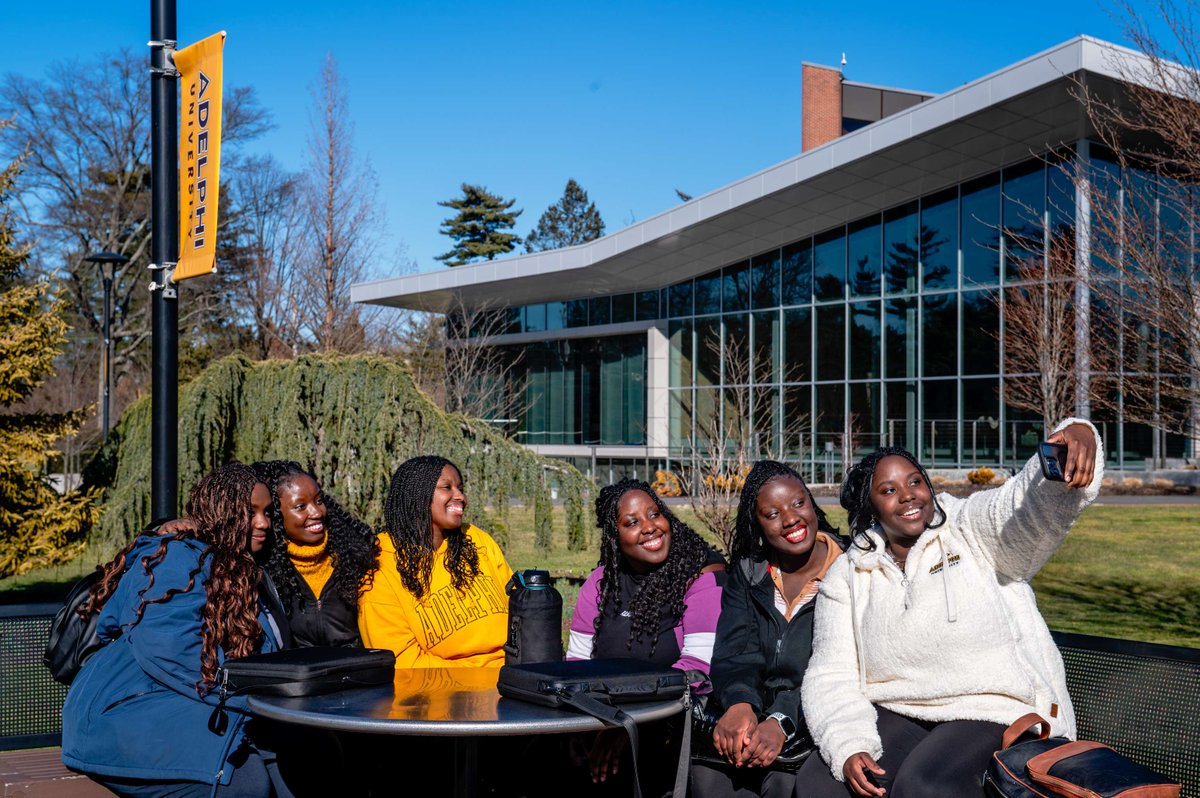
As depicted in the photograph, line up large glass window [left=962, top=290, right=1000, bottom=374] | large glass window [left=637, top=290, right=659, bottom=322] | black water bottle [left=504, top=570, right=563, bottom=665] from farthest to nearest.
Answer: large glass window [left=637, top=290, right=659, bottom=322] → large glass window [left=962, top=290, right=1000, bottom=374] → black water bottle [left=504, top=570, right=563, bottom=665]

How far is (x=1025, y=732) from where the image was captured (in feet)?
11.3

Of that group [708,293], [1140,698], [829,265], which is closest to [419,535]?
[1140,698]

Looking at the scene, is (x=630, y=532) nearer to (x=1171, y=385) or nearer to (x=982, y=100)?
(x=1171, y=385)

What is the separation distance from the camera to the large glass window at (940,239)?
78.0 feet

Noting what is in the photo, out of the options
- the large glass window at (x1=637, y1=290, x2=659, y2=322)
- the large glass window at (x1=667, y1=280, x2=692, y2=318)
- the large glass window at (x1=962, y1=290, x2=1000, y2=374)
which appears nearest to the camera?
the large glass window at (x1=962, y1=290, x2=1000, y2=374)

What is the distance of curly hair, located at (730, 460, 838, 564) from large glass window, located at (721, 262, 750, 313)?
81.6 feet

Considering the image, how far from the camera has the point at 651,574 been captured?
14.9 feet

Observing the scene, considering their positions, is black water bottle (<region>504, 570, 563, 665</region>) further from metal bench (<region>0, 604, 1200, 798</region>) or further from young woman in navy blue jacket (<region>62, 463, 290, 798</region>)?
metal bench (<region>0, 604, 1200, 798</region>)

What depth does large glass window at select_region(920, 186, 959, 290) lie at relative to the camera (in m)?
23.8

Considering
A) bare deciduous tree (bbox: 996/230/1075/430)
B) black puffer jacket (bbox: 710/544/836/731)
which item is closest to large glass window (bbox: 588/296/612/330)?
bare deciduous tree (bbox: 996/230/1075/430)

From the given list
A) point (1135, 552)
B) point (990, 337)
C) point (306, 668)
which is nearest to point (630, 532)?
point (306, 668)

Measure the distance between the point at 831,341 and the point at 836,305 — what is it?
0.89 meters

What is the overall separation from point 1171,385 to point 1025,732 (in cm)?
550

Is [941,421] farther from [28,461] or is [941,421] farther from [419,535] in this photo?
[419,535]
